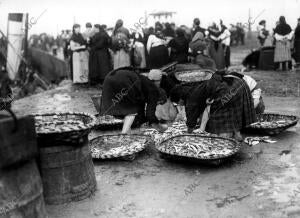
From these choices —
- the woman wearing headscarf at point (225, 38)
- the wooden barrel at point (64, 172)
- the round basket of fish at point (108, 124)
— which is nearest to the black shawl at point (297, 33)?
the woman wearing headscarf at point (225, 38)

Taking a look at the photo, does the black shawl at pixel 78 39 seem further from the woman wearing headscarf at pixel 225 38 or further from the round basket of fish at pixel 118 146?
the round basket of fish at pixel 118 146

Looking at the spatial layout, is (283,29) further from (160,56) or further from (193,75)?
(193,75)

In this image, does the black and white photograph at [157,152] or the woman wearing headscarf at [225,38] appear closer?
the black and white photograph at [157,152]

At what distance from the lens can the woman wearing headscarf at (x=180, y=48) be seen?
1213 centimetres

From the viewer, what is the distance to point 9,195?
140 inches

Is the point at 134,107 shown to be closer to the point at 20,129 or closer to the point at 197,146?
the point at 197,146

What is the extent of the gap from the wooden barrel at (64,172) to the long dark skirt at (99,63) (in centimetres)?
889

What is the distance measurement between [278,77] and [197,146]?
9.45 meters

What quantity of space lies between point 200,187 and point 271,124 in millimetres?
2569

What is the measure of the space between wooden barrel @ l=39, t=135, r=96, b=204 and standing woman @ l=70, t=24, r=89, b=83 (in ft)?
30.9

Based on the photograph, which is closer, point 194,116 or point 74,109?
point 194,116

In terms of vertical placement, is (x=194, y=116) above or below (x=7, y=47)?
below

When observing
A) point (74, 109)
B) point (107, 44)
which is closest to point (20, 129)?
point (74, 109)

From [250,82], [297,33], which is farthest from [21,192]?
[297,33]
